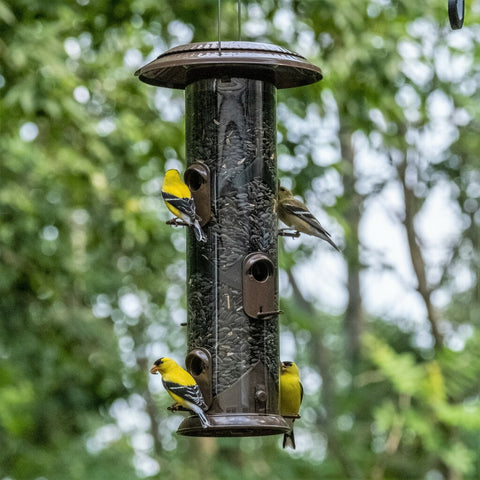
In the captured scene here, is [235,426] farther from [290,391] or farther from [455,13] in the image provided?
[455,13]

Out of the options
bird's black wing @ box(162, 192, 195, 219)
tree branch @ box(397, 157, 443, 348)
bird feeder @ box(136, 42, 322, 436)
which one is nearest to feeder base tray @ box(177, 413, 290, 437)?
bird feeder @ box(136, 42, 322, 436)

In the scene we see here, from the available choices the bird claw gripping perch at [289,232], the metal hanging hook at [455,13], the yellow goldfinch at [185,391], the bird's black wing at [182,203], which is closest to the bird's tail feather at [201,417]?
the yellow goldfinch at [185,391]

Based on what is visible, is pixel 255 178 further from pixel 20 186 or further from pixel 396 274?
pixel 396 274

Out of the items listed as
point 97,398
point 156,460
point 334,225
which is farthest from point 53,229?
point 156,460

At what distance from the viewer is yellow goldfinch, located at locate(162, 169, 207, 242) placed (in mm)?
6008

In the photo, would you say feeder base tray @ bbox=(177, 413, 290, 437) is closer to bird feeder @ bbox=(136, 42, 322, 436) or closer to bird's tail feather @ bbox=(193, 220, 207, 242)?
bird feeder @ bbox=(136, 42, 322, 436)

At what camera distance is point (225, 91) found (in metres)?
6.33

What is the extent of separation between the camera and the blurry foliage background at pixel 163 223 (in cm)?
920

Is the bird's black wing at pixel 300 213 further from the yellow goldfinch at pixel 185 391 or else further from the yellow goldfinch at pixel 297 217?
the yellow goldfinch at pixel 185 391

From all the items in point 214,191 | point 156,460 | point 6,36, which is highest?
point 6,36

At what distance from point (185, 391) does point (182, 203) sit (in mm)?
847

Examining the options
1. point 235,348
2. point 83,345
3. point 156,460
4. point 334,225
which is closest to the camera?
point 235,348

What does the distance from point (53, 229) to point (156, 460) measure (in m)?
5.13

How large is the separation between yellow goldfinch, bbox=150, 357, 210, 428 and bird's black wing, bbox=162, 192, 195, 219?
2.31 ft
